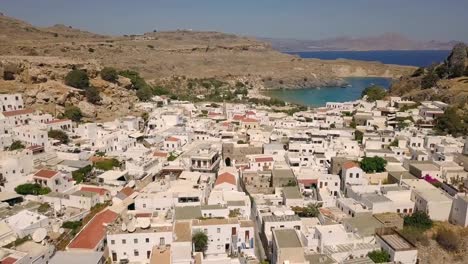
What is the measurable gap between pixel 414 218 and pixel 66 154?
2485 cm

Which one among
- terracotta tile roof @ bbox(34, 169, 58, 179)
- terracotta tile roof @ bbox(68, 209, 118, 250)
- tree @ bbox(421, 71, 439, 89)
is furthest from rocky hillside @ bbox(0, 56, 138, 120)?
tree @ bbox(421, 71, 439, 89)

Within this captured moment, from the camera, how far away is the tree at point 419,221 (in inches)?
883

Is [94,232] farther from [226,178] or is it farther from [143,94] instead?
[143,94]

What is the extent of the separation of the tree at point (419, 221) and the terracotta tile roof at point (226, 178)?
35.6ft

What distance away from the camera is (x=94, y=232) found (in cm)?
1931

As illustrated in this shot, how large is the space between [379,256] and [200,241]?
877 cm

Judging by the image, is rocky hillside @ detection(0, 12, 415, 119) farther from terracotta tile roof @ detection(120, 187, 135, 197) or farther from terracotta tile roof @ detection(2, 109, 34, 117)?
terracotta tile roof @ detection(120, 187, 135, 197)

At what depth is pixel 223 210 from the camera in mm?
21422

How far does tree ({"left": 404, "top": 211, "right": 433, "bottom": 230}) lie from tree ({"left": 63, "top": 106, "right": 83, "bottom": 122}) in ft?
113

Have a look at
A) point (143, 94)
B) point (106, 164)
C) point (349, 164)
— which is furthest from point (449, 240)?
point (143, 94)

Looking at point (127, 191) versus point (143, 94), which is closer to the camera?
point (127, 191)

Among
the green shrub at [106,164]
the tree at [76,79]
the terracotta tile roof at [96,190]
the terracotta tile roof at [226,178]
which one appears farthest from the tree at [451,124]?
the tree at [76,79]

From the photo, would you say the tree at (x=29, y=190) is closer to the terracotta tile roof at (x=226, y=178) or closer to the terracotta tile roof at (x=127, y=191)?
the terracotta tile roof at (x=127, y=191)

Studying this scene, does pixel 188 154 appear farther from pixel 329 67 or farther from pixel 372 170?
pixel 329 67
